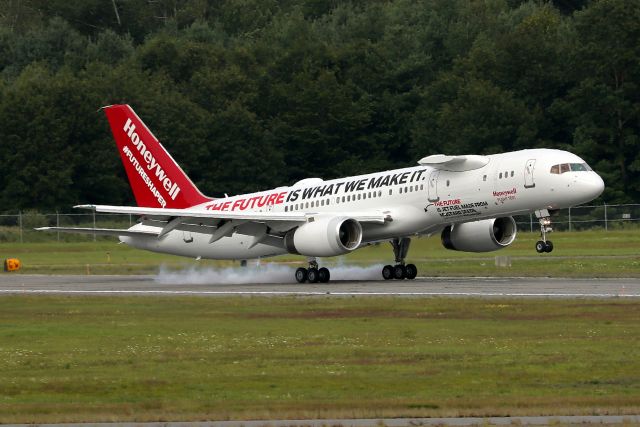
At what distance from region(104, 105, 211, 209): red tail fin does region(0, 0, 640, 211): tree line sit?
43041 mm

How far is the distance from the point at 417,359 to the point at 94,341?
25.2 ft

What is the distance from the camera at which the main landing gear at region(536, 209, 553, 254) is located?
44.1 metres

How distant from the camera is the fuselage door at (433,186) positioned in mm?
48562

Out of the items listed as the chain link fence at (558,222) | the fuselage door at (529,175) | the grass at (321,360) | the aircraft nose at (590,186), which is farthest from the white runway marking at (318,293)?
the chain link fence at (558,222)

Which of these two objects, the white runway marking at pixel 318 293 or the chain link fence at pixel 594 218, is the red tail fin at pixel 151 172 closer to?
the white runway marking at pixel 318 293

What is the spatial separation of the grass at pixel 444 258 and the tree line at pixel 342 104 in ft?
60.4

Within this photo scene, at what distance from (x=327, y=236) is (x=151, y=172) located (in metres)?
10.3

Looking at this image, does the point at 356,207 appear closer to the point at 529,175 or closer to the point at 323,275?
the point at 323,275

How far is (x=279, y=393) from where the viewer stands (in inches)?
883

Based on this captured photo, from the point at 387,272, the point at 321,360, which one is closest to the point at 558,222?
the point at 387,272

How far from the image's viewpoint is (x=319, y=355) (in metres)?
27.2

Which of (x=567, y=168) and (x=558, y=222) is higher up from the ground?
(x=558, y=222)

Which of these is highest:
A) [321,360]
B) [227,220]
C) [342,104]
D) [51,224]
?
[342,104]

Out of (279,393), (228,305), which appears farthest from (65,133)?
(279,393)
